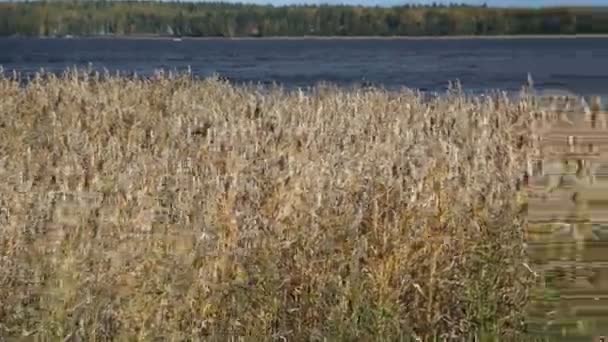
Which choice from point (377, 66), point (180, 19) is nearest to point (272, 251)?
point (377, 66)

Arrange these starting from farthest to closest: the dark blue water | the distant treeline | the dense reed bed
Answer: the distant treeline < the dark blue water < the dense reed bed

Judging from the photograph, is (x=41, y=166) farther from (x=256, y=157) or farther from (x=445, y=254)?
(x=445, y=254)

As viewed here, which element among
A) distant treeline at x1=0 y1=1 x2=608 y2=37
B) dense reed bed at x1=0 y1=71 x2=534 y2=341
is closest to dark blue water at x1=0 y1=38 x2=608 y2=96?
dense reed bed at x1=0 y1=71 x2=534 y2=341

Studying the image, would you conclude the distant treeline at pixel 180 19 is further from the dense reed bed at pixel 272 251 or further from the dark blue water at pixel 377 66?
the dense reed bed at pixel 272 251

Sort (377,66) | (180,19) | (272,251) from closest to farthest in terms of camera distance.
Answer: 1. (272,251)
2. (377,66)
3. (180,19)

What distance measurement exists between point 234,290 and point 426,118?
247 inches

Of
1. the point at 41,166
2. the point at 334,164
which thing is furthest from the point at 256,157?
the point at 41,166

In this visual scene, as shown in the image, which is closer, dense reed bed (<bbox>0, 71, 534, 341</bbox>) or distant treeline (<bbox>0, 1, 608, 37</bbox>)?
dense reed bed (<bbox>0, 71, 534, 341</bbox>)

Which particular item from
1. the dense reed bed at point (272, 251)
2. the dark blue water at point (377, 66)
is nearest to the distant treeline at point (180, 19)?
the dark blue water at point (377, 66)

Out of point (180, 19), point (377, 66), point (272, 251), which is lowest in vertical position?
point (377, 66)

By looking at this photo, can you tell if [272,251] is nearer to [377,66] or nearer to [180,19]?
[377,66]

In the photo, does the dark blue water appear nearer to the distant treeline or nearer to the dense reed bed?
the dense reed bed

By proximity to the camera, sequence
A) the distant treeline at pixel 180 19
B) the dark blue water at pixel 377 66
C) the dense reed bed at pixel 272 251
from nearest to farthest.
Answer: the dense reed bed at pixel 272 251 < the dark blue water at pixel 377 66 < the distant treeline at pixel 180 19

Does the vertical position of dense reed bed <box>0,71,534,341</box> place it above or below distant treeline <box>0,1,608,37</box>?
below
